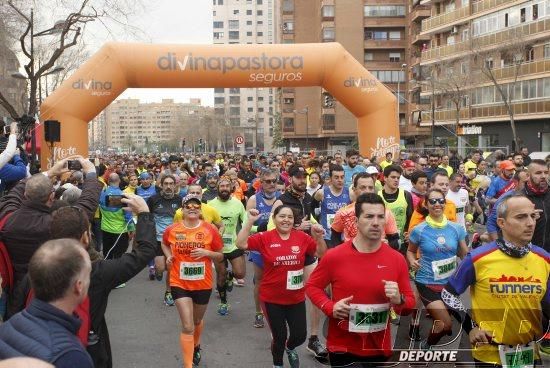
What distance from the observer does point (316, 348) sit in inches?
237

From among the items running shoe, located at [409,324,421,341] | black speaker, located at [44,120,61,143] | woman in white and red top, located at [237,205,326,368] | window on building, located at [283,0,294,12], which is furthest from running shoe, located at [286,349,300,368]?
window on building, located at [283,0,294,12]

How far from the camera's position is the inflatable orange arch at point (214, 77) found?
1515 cm

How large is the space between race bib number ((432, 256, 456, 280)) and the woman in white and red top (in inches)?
42.6

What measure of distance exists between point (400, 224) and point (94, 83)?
1054 centimetres

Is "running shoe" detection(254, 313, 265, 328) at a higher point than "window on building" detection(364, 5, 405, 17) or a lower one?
lower

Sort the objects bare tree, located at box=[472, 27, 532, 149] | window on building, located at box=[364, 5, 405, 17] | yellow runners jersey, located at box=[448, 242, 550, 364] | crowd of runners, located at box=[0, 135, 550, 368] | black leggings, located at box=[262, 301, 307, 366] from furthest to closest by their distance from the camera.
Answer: window on building, located at box=[364, 5, 405, 17] < bare tree, located at box=[472, 27, 532, 149] < black leggings, located at box=[262, 301, 307, 366] < yellow runners jersey, located at box=[448, 242, 550, 364] < crowd of runners, located at box=[0, 135, 550, 368]

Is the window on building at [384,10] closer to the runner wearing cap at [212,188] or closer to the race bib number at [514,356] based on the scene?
the runner wearing cap at [212,188]

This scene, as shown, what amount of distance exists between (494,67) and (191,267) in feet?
127

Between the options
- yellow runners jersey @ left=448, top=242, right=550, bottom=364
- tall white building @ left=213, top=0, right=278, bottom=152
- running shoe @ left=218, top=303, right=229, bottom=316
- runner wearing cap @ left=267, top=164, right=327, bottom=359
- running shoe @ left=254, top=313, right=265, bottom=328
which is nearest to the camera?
yellow runners jersey @ left=448, top=242, right=550, bottom=364

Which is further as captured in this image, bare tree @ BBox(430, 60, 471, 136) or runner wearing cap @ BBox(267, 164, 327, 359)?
bare tree @ BBox(430, 60, 471, 136)

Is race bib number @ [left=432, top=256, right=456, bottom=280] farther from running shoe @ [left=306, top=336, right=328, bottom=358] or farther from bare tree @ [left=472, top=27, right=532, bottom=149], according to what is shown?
bare tree @ [left=472, top=27, right=532, bottom=149]

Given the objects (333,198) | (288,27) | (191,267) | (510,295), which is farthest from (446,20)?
(510,295)

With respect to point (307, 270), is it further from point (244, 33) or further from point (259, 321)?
point (244, 33)

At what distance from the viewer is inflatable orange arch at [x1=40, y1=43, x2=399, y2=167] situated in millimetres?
15148
